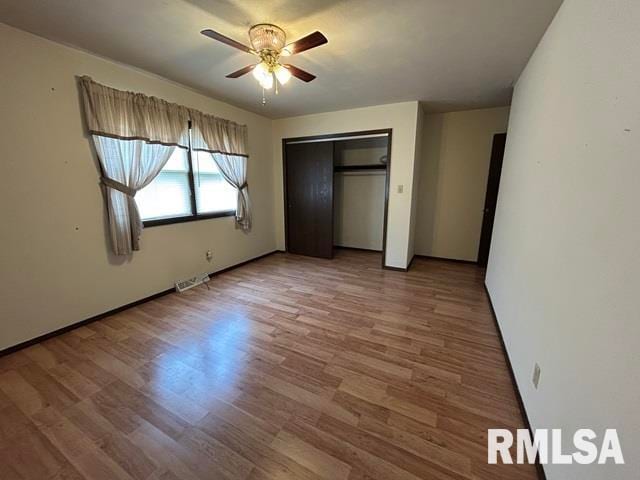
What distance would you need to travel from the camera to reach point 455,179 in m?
4.18

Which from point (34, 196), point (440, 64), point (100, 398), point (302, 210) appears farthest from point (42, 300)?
point (440, 64)

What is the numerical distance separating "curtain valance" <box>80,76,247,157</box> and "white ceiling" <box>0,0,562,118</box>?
321 millimetres

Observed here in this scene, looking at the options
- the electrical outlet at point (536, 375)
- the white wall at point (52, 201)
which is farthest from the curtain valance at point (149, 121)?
the electrical outlet at point (536, 375)

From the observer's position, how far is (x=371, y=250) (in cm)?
512

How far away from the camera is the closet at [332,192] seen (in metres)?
4.37

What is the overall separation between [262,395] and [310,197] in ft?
11.3

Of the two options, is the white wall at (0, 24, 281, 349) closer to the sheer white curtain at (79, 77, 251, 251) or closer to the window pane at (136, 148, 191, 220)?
the sheer white curtain at (79, 77, 251, 251)

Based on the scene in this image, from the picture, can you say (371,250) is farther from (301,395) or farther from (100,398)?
(100,398)

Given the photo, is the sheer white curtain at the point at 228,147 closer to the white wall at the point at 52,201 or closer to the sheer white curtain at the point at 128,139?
the sheer white curtain at the point at 128,139

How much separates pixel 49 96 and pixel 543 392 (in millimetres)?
3971

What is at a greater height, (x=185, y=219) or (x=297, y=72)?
(x=297, y=72)

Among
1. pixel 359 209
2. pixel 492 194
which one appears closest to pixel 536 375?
pixel 492 194

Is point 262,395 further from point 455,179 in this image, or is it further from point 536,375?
point 455,179

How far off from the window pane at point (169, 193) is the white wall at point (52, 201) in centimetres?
27
